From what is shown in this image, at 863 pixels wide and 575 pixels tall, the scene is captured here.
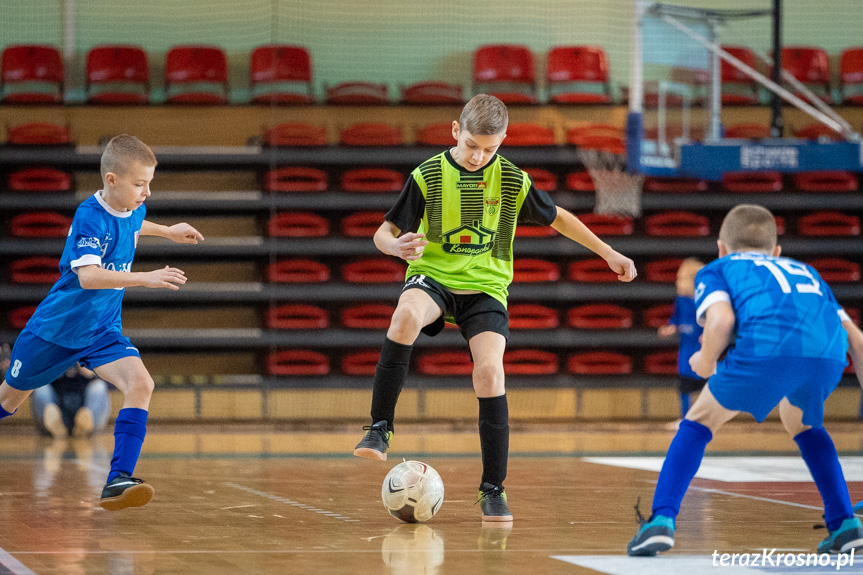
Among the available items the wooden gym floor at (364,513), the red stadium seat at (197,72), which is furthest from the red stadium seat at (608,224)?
the red stadium seat at (197,72)

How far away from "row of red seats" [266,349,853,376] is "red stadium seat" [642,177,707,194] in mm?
1804

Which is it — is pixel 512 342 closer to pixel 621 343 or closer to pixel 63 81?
pixel 621 343

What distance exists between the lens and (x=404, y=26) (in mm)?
12836

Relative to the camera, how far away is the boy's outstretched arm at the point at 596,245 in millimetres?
4430

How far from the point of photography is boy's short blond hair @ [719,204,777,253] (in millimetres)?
3686

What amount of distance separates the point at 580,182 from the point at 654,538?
855 cm

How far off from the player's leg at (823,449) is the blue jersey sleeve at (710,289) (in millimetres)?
343

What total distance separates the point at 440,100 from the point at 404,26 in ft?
3.90

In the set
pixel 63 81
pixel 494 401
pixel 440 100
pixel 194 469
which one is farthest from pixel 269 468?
pixel 63 81

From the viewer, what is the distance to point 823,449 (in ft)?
11.9

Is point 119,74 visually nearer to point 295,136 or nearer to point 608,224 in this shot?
point 295,136

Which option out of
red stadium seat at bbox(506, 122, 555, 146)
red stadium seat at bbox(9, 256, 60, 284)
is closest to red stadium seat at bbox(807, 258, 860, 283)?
red stadium seat at bbox(506, 122, 555, 146)

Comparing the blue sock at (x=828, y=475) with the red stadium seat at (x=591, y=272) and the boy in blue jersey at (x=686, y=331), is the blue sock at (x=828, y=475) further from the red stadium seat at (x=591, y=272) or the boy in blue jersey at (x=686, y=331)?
the red stadium seat at (x=591, y=272)

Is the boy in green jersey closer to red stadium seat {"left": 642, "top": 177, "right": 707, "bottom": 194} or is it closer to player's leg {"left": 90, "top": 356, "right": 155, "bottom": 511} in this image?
player's leg {"left": 90, "top": 356, "right": 155, "bottom": 511}
